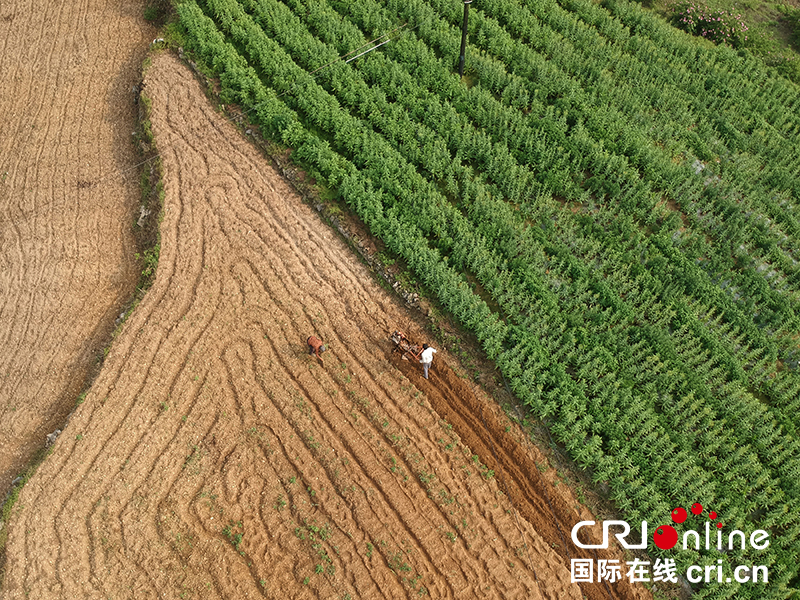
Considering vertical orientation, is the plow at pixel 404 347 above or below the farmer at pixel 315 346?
above

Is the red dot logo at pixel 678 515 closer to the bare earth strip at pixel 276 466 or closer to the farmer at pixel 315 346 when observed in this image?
the bare earth strip at pixel 276 466

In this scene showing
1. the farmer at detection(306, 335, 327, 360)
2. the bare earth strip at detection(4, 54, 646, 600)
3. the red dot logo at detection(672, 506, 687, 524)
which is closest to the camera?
the bare earth strip at detection(4, 54, 646, 600)

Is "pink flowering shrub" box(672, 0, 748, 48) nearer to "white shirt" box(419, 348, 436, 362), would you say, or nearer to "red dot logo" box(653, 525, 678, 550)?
"white shirt" box(419, 348, 436, 362)

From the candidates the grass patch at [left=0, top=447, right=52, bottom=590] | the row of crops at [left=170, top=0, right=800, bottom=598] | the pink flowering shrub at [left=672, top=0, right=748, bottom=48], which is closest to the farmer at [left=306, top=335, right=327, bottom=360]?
the row of crops at [left=170, top=0, right=800, bottom=598]

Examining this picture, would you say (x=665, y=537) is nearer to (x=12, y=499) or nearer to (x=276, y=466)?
(x=276, y=466)

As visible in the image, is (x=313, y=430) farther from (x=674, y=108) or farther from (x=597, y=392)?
(x=674, y=108)

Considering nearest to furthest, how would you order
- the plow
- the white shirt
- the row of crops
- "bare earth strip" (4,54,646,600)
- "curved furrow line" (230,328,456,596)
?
"bare earth strip" (4,54,646,600)
"curved furrow line" (230,328,456,596)
the row of crops
the white shirt
the plow

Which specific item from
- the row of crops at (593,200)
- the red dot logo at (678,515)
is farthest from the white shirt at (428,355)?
the red dot logo at (678,515)
